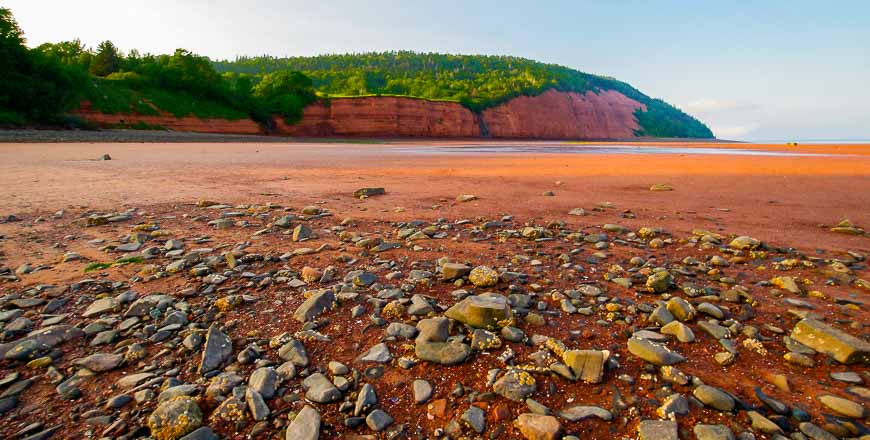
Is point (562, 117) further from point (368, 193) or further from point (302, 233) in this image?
point (302, 233)

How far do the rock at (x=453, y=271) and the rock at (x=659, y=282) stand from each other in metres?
1.58

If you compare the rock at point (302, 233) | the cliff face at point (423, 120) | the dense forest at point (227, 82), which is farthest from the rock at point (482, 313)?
the cliff face at point (423, 120)

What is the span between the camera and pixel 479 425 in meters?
1.89

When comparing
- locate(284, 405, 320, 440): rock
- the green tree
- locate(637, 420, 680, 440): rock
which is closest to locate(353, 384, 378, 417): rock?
locate(284, 405, 320, 440): rock

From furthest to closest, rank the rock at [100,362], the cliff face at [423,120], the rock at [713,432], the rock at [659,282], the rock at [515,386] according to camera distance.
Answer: the cliff face at [423,120] → the rock at [659,282] → the rock at [100,362] → the rock at [515,386] → the rock at [713,432]

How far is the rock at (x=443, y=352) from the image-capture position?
2.33m

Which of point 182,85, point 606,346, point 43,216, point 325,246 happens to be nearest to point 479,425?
point 606,346

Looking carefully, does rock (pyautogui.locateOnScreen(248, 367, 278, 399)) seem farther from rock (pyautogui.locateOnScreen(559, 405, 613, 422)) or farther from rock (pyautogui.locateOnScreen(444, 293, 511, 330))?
rock (pyautogui.locateOnScreen(559, 405, 613, 422))

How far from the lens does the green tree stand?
5228 centimetres

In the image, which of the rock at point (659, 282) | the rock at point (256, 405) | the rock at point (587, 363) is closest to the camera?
the rock at point (256, 405)

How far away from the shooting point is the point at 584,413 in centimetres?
192

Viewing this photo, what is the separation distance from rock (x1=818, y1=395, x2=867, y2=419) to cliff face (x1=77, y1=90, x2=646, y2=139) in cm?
5287

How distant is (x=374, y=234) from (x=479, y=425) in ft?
11.6

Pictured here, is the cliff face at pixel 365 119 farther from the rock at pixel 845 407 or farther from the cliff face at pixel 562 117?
the rock at pixel 845 407
